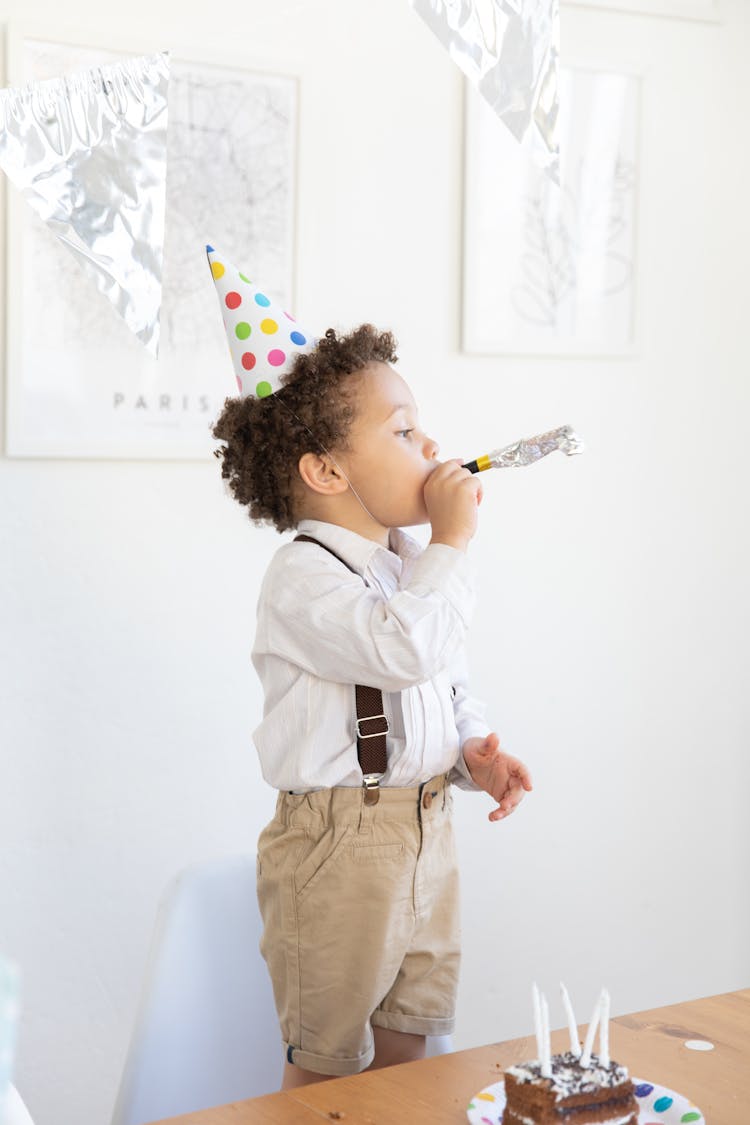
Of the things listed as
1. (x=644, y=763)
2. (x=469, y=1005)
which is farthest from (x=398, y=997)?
(x=644, y=763)

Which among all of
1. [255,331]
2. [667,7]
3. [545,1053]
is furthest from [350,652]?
[667,7]

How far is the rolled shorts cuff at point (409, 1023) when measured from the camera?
1430mm

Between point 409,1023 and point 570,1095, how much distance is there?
1.73 ft

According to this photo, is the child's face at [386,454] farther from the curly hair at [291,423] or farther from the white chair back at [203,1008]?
the white chair back at [203,1008]

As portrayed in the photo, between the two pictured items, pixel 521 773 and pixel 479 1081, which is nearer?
pixel 479 1081

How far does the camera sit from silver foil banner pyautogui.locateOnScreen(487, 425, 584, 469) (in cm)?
145

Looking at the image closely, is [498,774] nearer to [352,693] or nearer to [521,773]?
[521,773]

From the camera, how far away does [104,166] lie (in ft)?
4.46

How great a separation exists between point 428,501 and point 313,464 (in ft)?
0.42

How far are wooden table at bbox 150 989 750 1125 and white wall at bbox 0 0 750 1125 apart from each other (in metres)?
0.97

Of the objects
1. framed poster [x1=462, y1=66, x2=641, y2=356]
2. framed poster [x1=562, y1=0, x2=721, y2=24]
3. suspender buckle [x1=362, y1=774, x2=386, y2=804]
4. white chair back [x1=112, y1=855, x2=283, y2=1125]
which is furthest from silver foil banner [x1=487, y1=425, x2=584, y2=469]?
framed poster [x1=562, y1=0, x2=721, y2=24]

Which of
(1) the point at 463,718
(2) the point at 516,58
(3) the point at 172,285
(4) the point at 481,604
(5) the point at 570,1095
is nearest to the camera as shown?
(5) the point at 570,1095

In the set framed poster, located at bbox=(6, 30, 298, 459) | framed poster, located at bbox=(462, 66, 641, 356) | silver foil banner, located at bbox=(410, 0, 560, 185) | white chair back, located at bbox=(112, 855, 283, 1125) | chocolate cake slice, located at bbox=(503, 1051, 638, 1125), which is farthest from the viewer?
framed poster, located at bbox=(462, 66, 641, 356)

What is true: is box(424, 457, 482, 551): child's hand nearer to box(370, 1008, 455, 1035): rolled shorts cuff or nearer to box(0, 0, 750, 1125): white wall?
box(370, 1008, 455, 1035): rolled shorts cuff
